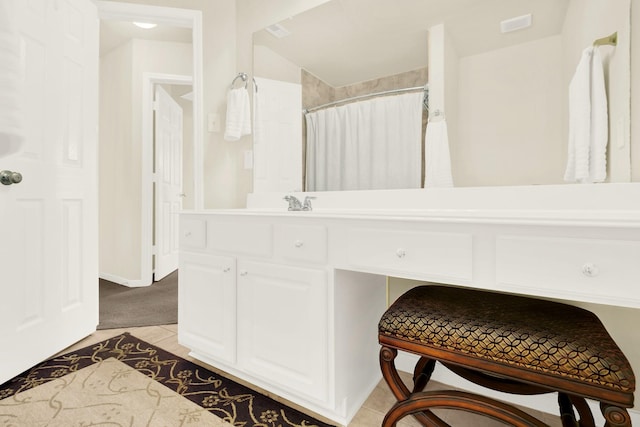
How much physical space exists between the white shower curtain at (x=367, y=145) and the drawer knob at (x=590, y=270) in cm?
84

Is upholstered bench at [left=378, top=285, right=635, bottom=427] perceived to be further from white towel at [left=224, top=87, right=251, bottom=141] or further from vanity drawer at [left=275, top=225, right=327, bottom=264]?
white towel at [left=224, top=87, right=251, bottom=141]

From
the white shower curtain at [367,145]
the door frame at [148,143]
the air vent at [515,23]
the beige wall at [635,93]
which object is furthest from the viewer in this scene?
the door frame at [148,143]

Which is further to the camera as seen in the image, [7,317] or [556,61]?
[7,317]

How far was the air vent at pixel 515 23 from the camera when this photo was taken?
1370 mm

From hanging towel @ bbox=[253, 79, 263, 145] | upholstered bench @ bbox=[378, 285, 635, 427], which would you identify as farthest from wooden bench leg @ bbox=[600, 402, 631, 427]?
hanging towel @ bbox=[253, 79, 263, 145]

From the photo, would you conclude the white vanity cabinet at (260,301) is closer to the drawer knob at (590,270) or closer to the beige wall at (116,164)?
the drawer knob at (590,270)

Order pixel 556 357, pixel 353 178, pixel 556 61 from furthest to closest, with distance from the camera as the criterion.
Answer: pixel 353 178 → pixel 556 61 → pixel 556 357

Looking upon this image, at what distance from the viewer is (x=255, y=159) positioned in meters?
2.26

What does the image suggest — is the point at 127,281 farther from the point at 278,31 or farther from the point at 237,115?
the point at 278,31

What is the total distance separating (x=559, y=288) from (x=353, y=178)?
1.10 metres

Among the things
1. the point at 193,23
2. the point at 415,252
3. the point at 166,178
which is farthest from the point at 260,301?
the point at 166,178

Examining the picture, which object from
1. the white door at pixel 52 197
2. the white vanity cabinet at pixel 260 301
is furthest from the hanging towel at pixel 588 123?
the white door at pixel 52 197

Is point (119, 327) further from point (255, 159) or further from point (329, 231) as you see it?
point (329, 231)

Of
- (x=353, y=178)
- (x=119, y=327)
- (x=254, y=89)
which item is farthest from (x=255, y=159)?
(x=119, y=327)
